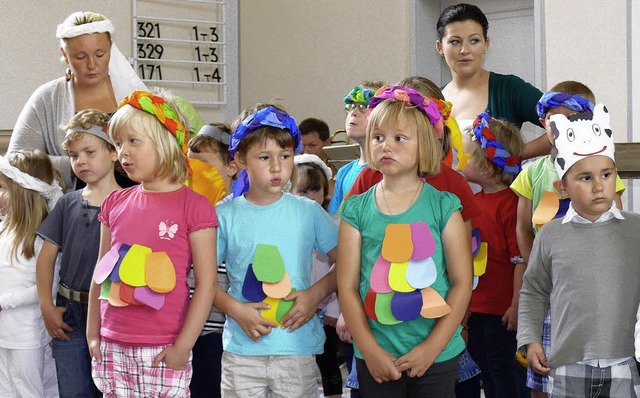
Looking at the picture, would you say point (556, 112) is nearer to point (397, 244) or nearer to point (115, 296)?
point (397, 244)

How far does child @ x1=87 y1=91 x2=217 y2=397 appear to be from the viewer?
2607 millimetres

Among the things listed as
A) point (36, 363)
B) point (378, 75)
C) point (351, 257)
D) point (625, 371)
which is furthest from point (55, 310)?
point (378, 75)

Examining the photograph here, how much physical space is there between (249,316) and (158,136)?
601 mm

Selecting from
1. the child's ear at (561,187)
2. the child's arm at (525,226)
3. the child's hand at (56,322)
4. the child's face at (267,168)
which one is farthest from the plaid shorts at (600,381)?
the child's hand at (56,322)

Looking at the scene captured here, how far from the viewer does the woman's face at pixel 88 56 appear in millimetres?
3302

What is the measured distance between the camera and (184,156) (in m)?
2.79

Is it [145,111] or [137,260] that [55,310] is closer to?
[137,260]

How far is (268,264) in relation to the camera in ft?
8.63

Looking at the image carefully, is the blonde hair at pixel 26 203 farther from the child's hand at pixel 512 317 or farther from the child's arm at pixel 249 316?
the child's hand at pixel 512 317

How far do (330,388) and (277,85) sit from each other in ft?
13.6

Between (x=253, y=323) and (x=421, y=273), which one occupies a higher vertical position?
(x=421, y=273)

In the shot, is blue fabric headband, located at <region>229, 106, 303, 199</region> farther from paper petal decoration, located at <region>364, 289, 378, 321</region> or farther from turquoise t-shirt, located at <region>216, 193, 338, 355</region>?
paper petal decoration, located at <region>364, 289, 378, 321</region>

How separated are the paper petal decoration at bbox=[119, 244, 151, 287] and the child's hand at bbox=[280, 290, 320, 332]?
1.37 feet

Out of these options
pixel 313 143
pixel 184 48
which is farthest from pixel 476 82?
pixel 184 48
